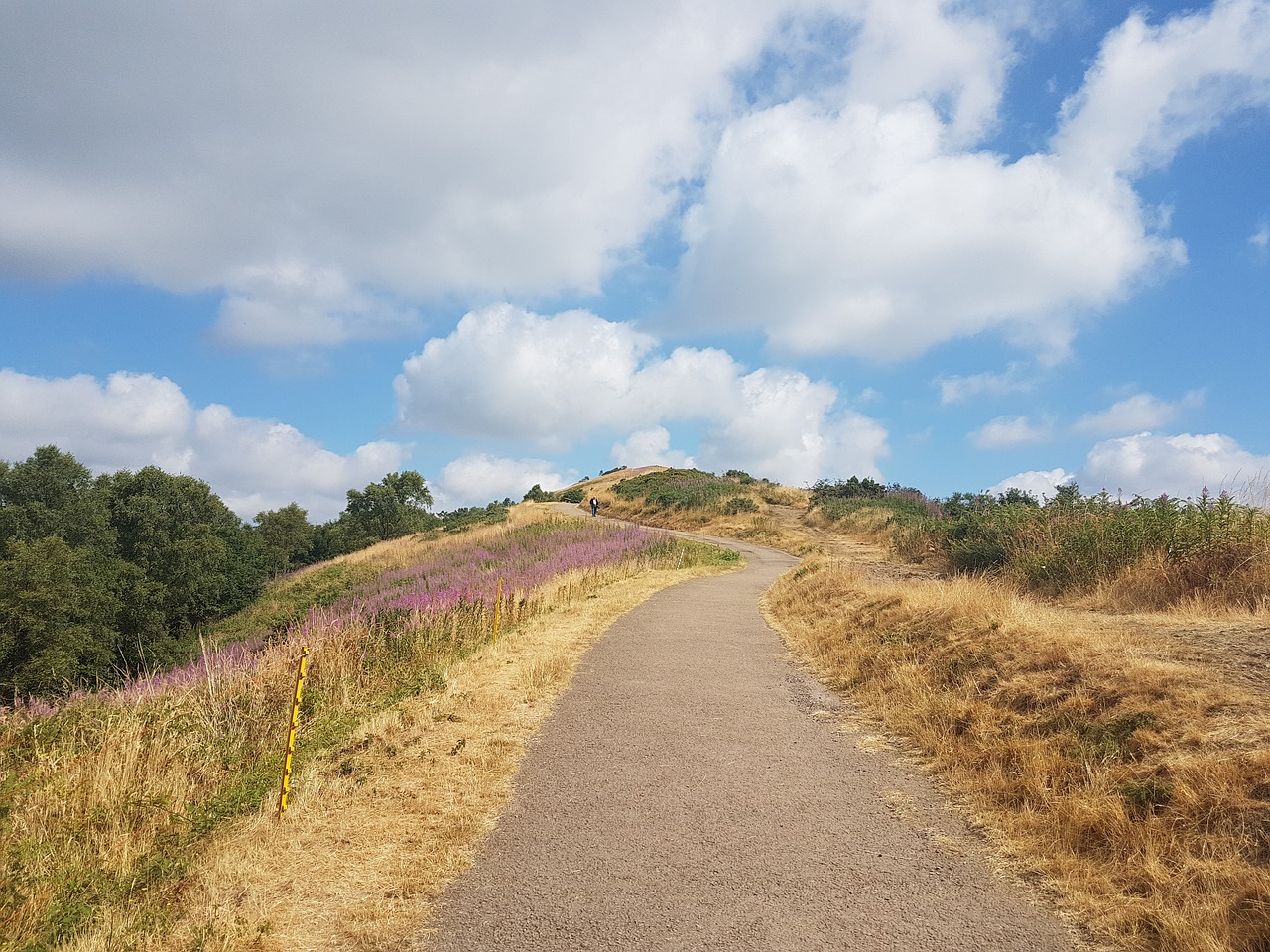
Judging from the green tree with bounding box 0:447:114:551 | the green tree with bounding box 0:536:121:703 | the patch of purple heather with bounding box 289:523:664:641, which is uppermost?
the green tree with bounding box 0:447:114:551

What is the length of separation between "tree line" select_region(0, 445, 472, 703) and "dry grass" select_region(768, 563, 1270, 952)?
1326cm

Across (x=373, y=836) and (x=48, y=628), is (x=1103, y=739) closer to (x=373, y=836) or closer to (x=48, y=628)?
(x=373, y=836)

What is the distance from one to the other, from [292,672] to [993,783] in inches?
318

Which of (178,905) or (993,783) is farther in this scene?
(993,783)

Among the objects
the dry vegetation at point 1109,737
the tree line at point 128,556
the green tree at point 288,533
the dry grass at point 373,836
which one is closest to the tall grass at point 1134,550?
the dry vegetation at point 1109,737

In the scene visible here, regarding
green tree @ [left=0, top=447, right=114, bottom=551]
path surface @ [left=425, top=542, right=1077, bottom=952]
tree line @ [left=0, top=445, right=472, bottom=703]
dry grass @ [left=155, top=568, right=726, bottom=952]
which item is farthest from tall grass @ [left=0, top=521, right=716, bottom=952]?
green tree @ [left=0, top=447, right=114, bottom=551]

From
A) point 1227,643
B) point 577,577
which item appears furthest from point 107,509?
point 1227,643

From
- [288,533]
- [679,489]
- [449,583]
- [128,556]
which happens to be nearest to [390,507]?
[288,533]

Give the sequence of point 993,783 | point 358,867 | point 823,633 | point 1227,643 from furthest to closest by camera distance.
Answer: point 823,633
point 1227,643
point 993,783
point 358,867

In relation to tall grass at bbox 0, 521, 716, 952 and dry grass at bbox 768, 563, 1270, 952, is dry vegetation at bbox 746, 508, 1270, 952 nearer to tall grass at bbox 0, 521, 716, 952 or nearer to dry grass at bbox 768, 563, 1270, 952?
dry grass at bbox 768, 563, 1270, 952

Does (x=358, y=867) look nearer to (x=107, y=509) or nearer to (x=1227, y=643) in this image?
(x=1227, y=643)

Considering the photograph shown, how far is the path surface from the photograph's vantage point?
13.5ft

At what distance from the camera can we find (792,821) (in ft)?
18.5

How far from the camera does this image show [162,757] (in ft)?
21.7
